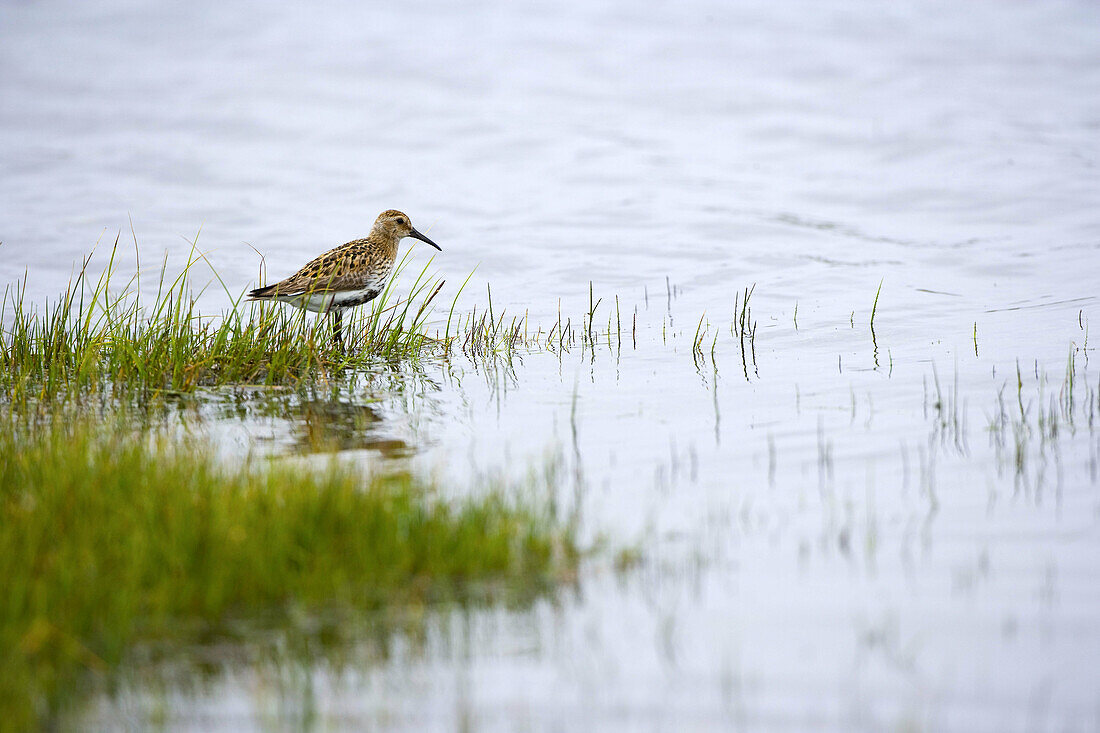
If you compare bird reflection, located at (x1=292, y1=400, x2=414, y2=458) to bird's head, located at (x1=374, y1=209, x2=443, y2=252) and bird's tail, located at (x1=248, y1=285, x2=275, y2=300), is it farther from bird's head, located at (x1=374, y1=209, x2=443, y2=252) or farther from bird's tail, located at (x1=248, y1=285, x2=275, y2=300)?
bird's head, located at (x1=374, y1=209, x2=443, y2=252)

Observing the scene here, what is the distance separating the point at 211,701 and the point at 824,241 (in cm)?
1594

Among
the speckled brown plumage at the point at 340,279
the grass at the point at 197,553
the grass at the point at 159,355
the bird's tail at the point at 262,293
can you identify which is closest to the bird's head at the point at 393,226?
the speckled brown plumage at the point at 340,279

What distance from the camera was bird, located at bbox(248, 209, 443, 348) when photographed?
34.7 feet

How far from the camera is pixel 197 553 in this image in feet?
16.3

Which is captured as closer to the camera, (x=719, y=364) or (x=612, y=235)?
(x=719, y=364)

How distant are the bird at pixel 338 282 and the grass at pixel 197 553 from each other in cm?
439

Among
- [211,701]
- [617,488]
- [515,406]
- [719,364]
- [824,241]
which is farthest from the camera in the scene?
[824,241]

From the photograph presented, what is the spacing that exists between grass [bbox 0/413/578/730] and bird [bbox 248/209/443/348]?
4390mm

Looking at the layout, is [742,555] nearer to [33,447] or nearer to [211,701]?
[211,701]

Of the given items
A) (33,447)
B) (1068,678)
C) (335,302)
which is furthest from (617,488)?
(335,302)

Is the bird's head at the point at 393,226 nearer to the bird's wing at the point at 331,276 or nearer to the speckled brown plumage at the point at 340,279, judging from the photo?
the speckled brown plumage at the point at 340,279

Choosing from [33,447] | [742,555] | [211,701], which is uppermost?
[33,447]

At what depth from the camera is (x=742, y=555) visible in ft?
17.9

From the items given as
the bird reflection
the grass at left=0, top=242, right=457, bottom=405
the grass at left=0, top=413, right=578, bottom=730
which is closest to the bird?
the grass at left=0, top=242, right=457, bottom=405
